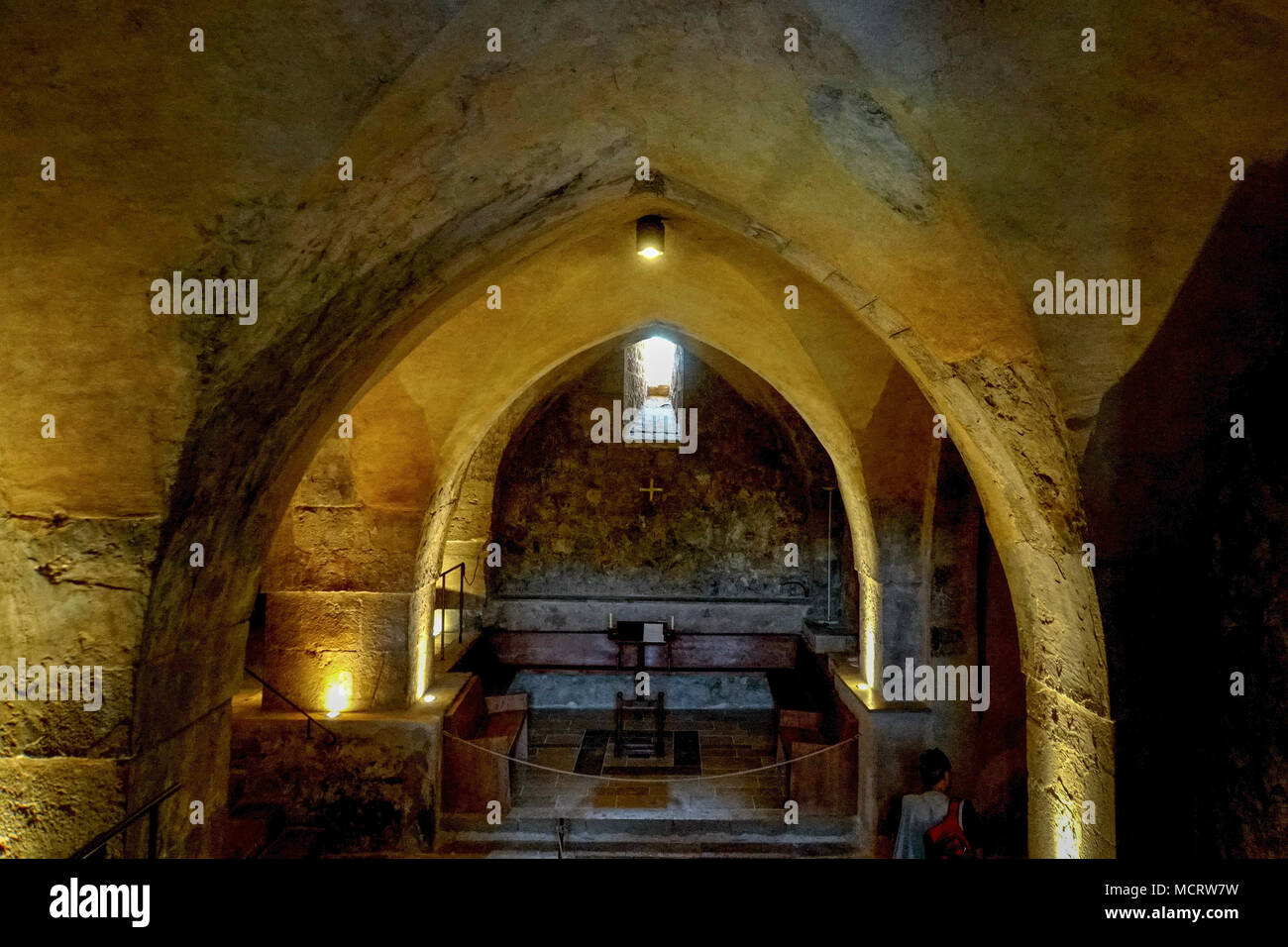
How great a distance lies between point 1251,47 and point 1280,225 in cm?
69

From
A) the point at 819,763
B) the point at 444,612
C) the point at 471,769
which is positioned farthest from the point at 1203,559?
the point at 444,612

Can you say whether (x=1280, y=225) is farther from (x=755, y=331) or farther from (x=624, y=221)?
(x=755, y=331)

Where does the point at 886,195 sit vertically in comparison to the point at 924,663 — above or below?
above

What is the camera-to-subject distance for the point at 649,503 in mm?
12750

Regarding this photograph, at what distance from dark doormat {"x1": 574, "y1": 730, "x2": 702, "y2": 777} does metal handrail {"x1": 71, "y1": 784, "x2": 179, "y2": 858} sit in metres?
5.85

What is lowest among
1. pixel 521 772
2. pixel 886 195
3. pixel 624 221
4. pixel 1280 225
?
pixel 521 772

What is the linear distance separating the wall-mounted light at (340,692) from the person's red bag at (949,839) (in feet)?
16.6

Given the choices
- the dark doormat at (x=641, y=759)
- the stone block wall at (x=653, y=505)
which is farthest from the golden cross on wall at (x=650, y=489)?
the dark doormat at (x=641, y=759)

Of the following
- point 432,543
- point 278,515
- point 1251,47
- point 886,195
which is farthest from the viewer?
point 432,543

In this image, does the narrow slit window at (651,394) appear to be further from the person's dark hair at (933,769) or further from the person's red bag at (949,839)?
the person's red bag at (949,839)

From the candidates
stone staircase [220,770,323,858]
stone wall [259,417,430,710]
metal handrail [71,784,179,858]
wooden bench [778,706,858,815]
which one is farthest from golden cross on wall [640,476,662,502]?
metal handrail [71,784,179,858]

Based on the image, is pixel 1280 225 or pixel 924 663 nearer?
pixel 1280 225

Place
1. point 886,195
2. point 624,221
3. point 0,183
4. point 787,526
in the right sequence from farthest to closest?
point 787,526 < point 624,221 < point 886,195 < point 0,183
